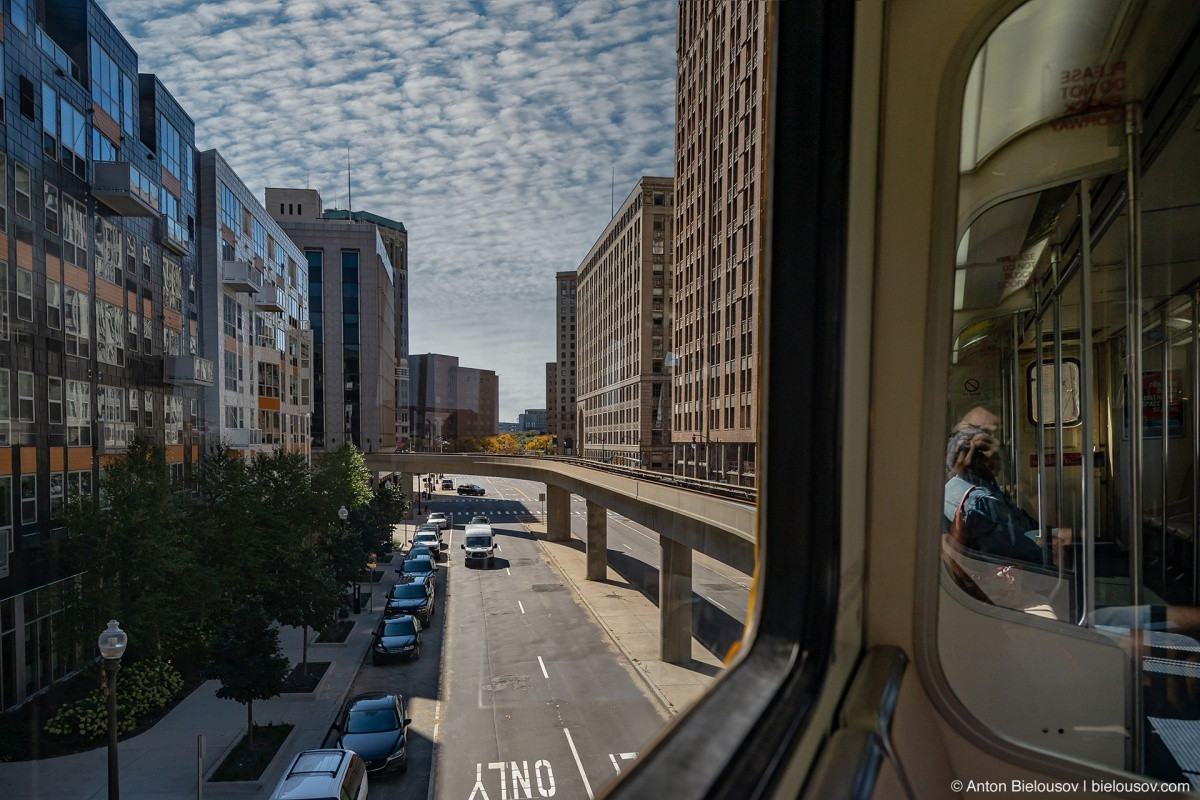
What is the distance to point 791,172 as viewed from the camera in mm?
2260

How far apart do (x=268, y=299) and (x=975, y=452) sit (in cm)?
2842

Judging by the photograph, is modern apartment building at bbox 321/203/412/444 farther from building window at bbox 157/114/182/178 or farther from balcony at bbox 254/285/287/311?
building window at bbox 157/114/182/178

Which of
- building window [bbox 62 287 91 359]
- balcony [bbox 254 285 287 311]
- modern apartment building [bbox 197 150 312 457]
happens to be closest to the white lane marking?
building window [bbox 62 287 91 359]

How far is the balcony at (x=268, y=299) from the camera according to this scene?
26.7 meters

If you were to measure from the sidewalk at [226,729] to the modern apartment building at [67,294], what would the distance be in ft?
7.03

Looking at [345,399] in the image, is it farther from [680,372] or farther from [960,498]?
[960,498]

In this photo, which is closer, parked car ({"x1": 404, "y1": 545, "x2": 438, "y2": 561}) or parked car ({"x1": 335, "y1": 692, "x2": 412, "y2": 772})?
parked car ({"x1": 335, "y1": 692, "x2": 412, "y2": 772})

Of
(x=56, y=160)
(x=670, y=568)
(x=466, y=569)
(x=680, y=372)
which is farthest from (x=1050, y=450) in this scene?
(x=680, y=372)

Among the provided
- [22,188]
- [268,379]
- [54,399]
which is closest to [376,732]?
[54,399]

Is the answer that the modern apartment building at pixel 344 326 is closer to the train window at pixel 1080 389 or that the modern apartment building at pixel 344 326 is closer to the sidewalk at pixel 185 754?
the sidewalk at pixel 185 754

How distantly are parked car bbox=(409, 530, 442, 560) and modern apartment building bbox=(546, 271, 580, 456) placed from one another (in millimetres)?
35976

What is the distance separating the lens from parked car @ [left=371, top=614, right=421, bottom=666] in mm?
15453

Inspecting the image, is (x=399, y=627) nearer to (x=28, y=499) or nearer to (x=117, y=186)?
(x=28, y=499)

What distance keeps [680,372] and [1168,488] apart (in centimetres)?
3275
